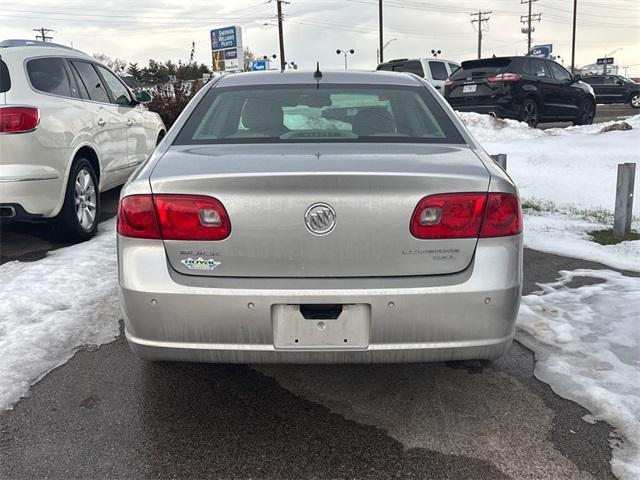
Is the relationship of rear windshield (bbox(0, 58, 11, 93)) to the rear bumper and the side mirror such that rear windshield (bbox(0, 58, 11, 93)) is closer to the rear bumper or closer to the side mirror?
the side mirror

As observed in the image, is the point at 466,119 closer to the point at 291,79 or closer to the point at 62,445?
the point at 291,79

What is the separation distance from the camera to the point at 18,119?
4832 mm

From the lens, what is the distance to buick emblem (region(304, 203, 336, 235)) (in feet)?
7.53

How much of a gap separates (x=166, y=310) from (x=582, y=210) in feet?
19.1

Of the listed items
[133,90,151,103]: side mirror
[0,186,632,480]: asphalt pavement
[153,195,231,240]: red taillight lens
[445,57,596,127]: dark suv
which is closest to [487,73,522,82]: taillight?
[445,57,596,127]: dark suv

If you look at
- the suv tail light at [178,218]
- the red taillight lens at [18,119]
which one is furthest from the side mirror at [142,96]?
the suv tail light at [178,218]

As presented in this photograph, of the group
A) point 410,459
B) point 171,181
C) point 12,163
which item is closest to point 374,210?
point 171,181

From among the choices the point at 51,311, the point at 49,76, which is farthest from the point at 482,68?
the point at 51,311

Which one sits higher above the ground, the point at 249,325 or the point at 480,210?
the point at 480,210

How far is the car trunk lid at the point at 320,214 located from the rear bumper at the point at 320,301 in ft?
0.17

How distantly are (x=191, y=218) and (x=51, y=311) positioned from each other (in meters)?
2.08

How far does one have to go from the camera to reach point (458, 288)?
235 centimetres

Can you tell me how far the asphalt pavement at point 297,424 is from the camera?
7.73 feet

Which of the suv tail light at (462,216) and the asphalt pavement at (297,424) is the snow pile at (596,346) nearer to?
the asphalt pavement at (297,424)
